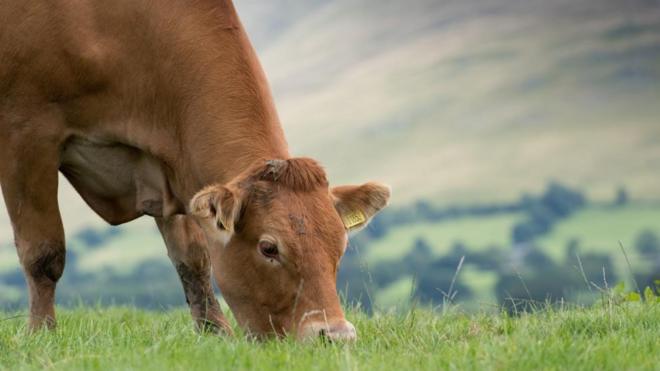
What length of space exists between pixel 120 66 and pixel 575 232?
91864 millimetres

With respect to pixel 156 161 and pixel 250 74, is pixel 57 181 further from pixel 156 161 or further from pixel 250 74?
pixel 250 74

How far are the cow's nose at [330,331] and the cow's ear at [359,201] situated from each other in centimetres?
113

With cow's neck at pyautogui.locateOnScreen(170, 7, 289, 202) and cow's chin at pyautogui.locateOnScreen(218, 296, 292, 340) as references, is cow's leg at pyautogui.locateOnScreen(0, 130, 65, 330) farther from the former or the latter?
cow's chin at pyautogui.locateOnScreen(218, 296, 292, 340)

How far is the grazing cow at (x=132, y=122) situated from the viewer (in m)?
7.57

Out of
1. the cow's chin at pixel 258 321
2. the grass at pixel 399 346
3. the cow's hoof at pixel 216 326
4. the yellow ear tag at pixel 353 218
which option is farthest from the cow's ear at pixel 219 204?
the cow's hoof at pixel 216 326

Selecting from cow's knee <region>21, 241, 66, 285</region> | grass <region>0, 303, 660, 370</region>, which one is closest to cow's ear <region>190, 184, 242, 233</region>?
grass <region>0, 303, 660, 370</region>

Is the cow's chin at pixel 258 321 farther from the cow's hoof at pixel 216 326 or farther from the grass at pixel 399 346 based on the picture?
the cow's hoof at pixel 216 326

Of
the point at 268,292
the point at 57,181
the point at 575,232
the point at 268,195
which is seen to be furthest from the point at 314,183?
the point at 575,232

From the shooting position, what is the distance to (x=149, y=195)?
8.66m

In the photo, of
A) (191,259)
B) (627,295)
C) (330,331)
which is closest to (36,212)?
(191,259)

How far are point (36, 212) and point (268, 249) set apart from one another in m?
2.53

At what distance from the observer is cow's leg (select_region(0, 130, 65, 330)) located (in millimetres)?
8312

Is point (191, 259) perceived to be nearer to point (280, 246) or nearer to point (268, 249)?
point (268, 249)

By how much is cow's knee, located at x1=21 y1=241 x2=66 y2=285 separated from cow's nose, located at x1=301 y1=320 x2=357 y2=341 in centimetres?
284
